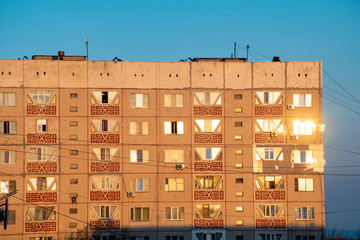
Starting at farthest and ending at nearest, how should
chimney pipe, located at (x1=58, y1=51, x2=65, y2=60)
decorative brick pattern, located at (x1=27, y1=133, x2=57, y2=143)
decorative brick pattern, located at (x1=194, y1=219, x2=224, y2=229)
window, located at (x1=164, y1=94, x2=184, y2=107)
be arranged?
chimney pipe, located at (x1=58, y1=51, x2=65, y2=60) < window, located at (x1=164, y1=94, x2=184, y2=107) < decorative brick pattern, located at (x1=194, y1=219, x2=224, y2=229) < decorative brick pattern, located at (x1=27, y1=133, x2=57, y2=143)

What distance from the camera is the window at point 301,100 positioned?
7888cm

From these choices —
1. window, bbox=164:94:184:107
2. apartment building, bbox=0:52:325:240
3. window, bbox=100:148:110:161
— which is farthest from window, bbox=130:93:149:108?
window, bbox=100:148:110:161

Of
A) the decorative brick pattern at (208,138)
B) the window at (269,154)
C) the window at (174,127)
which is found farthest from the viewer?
the window at (269,154)

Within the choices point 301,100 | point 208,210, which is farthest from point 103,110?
point 301,100

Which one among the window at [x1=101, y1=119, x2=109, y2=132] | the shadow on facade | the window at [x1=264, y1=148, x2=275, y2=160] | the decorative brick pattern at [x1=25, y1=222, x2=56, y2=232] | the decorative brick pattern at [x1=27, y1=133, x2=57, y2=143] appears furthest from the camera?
the window at [x1=264, y1=148, x2=275, y2=160]

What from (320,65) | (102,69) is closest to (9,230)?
(102,69)

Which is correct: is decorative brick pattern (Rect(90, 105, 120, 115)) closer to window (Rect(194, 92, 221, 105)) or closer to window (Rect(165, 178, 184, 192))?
window (Rect(194, 92, 221, 105))

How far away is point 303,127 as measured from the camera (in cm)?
7869

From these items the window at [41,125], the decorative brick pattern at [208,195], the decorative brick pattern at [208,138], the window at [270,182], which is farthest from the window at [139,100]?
the window at [270,182]

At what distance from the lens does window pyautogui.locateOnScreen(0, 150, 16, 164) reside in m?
75.1

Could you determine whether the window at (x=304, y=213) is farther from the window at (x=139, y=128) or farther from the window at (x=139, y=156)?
the window at (x=139, y=128)

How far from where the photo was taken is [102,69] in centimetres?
7756

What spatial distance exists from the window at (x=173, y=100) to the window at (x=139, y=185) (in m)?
8.67

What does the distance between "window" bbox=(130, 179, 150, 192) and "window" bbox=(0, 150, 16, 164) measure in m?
12.7
